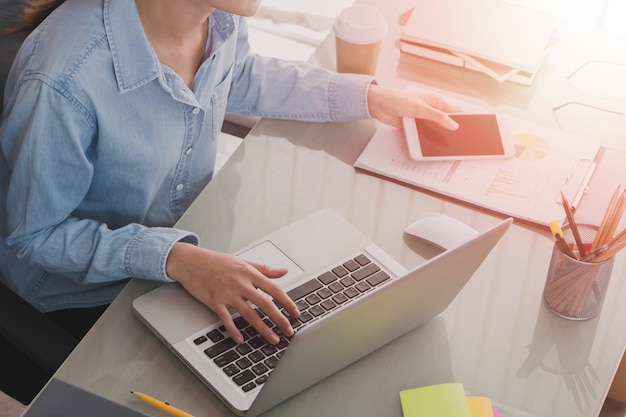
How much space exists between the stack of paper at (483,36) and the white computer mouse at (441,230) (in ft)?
1.41

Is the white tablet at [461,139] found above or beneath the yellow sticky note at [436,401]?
above

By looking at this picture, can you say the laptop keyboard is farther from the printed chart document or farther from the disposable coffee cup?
the disposable coffee cup

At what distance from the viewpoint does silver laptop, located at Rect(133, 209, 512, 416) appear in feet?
3.28

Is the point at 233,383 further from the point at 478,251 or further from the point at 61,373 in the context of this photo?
the point at 478,251

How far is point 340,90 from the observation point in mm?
1538

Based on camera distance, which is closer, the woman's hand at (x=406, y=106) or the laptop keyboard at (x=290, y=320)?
the laptop keyboard at (x=290, y=320)

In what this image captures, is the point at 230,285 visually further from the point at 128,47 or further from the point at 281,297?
the point at 128,47

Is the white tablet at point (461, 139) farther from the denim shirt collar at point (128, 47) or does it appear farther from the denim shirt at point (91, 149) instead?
the denim shirt collar at point (128, 47)

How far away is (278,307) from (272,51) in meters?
1.53

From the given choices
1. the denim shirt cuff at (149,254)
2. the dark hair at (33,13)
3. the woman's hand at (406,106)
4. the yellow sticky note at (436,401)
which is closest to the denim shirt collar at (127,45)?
the dark hair at (33,13)

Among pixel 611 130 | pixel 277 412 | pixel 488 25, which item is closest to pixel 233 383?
pixel 277 412

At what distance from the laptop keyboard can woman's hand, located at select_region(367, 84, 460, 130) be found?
34cm

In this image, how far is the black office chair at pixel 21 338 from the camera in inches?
48.6

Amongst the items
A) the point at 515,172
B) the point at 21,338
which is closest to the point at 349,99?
the point at 515,172
